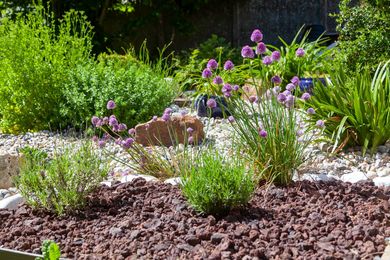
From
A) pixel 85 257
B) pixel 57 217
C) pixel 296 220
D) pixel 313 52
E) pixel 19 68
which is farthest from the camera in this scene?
pixel 313 52

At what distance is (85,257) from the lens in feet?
10.1

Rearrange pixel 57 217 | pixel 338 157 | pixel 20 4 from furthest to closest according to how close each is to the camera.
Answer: pixel 20 4
pixel 338 157
pixel 57 217

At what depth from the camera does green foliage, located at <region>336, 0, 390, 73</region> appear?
6664mm

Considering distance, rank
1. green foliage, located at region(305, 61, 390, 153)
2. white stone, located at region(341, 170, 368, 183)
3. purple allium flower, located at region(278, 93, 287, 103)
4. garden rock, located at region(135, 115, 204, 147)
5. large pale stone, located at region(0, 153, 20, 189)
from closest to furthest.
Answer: purple allium flower, located at region(278, 93, 287, 103) → white stone, located at region(341, 170, 368, 183) → green foliage, located at region(305, 61, 390, 153) → large pale stone, located at region(0, 153, 20, 189) → garden rock, located at region(135, 115, 204, 147)

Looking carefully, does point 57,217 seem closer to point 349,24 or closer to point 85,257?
point 85,257

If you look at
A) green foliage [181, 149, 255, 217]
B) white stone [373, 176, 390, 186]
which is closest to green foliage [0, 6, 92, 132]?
white stone [373, 176, 390, 186]

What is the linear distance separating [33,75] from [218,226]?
451 cm

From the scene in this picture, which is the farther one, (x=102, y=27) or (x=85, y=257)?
(x=102, y=27)

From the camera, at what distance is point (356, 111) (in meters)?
5.43

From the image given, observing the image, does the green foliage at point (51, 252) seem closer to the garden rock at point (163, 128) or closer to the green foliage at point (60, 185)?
the green foliage at point (60, 185)

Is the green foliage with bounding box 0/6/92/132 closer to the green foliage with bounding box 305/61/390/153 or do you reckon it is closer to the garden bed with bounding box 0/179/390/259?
the green foliage with bounding box 305/61/390/153

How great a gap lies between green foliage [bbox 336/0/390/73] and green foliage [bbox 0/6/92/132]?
2.67m

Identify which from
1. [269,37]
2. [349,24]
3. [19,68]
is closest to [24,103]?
[19,68]

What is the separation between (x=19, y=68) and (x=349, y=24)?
11.2 ft
